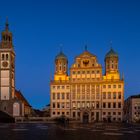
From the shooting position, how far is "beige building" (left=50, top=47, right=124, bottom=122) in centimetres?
12381

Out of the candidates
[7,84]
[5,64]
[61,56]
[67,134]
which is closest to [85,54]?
[61,56]

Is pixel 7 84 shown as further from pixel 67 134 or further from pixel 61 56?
pixel 67 134

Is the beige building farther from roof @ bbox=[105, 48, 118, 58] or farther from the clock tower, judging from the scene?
→ the clock tower

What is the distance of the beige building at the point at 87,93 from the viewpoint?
123812 millimetres

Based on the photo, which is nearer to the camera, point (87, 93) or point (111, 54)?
point (87, 93)

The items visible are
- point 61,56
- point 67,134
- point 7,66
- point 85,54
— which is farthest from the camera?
point 61,56

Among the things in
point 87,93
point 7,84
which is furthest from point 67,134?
point 87,93

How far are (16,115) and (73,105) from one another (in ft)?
74.8

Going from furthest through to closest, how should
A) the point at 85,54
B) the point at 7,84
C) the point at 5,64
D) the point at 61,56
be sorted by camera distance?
1. the point at 61,56
2. the point at 85,54
3. the point at 5,64
4. the point at 7,84

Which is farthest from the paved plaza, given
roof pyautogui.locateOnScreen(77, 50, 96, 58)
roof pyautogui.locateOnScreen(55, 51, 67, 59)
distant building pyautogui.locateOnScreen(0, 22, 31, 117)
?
roof pyautogui.locateOnScreen(55, 51, 67, 59)

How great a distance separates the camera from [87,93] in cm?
12644

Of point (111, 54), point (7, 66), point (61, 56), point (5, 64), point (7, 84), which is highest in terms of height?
point (111, 54)

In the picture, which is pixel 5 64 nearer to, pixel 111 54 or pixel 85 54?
pixel 85 54

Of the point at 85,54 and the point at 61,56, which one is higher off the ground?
the point at 61,56
